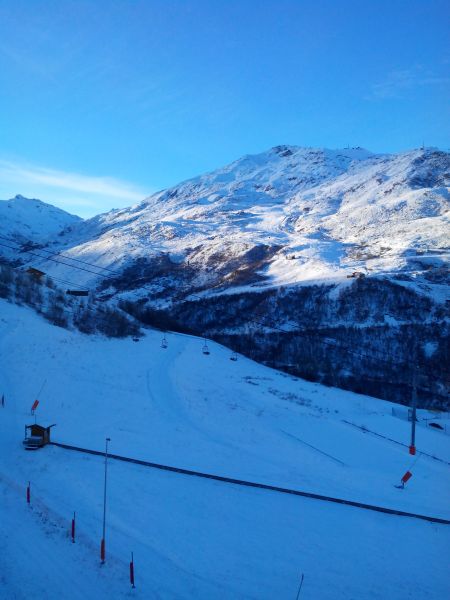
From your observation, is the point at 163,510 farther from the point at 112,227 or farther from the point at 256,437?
the point at 112,227

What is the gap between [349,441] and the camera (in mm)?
26453

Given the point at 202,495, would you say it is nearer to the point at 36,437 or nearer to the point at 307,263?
the point at 36,437

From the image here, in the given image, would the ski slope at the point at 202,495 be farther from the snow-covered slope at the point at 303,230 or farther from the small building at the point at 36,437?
the snow-covered slope at the point at 303,230

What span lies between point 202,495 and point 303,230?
12138cm

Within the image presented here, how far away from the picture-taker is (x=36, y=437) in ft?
62.5

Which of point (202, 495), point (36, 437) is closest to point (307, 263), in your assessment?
point (36, 437)

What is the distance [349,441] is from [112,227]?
6778 inches

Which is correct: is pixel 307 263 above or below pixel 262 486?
above

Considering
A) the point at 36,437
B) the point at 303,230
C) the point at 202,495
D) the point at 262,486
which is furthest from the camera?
the point at 303,230

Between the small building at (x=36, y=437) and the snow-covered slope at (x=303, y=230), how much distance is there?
216ft

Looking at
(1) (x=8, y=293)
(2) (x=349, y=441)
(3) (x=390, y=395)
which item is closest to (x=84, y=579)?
(2) (x=349, y=441)

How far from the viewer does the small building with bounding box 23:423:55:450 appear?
1881 cm

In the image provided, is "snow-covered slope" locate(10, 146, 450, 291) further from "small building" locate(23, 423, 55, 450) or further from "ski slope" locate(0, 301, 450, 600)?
"small building" locate(23, 423, 55, 450)

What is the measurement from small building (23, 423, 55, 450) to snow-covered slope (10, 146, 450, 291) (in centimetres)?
6594
